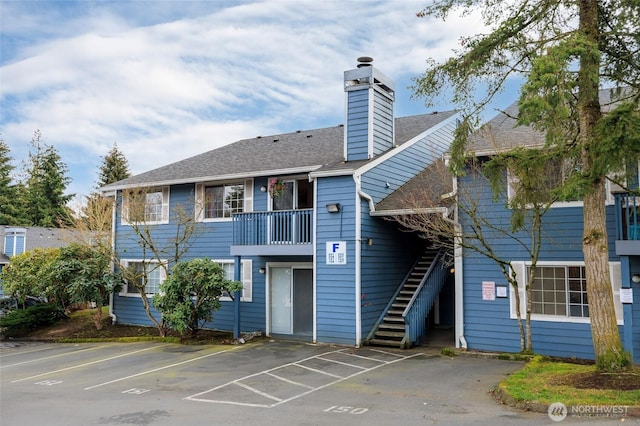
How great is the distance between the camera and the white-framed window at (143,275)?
17047 millimetres

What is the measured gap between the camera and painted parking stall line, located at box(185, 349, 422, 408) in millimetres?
8570

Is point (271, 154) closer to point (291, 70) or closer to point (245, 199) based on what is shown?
point (245, 199)

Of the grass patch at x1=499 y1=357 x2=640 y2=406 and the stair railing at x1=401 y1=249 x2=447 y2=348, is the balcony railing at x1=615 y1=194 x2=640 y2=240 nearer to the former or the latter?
the grass patch at x1=499 y1=357 x2=640 y2=406

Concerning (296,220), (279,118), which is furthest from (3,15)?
(279,118)

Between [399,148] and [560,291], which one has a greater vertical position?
[399,148]

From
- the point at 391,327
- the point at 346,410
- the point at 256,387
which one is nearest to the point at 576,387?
the point at 346,410

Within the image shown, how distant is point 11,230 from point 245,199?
19.9 m

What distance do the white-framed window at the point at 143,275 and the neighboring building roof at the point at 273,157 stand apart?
2831 millimetres

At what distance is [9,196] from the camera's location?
39781 millimetres

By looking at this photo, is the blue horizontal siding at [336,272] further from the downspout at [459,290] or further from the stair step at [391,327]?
the downspout at [459,290]

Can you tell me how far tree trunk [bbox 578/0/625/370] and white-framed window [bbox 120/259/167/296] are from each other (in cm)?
1312
